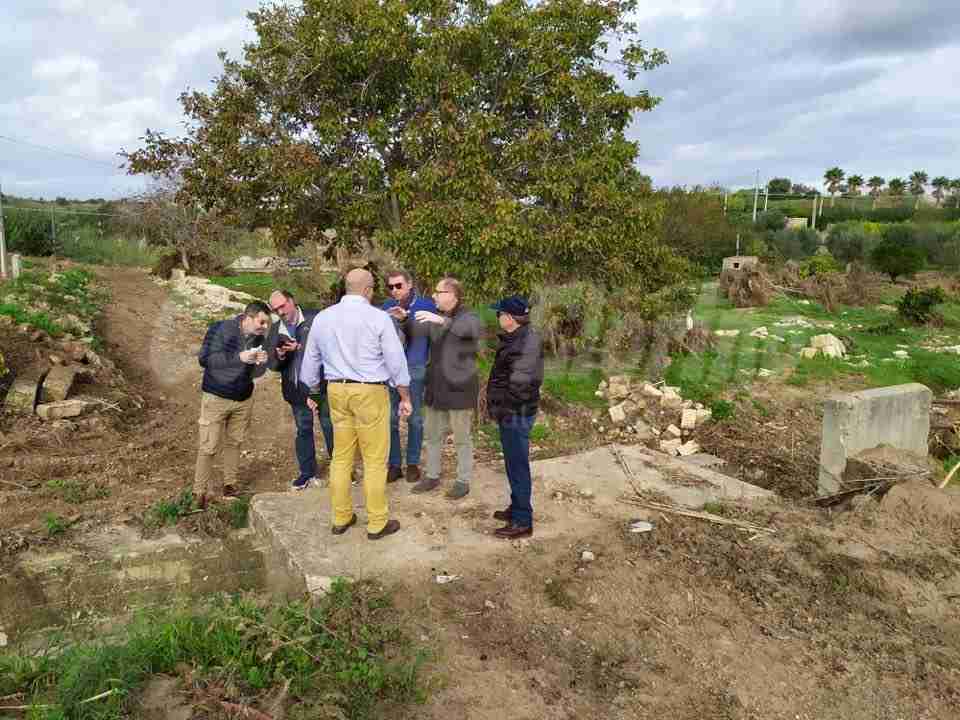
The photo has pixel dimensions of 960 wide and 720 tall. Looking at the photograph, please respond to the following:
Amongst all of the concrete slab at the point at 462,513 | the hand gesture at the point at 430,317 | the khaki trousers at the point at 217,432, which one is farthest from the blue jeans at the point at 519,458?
the khaki trousers at the point at 217,432

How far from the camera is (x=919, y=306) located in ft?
51.3

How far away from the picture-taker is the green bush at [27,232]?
23384mm

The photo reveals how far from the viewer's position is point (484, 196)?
7.97 meters

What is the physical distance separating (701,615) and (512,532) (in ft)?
4.16

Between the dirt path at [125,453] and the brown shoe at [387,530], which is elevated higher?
the brown shoe at [387,530]

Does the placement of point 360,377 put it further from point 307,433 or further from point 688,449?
point 688,449

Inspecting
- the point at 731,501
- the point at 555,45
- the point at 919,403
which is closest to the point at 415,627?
the point at 731,501

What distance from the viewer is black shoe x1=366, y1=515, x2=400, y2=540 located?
4.41 m

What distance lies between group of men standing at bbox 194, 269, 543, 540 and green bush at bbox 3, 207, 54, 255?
893 inches

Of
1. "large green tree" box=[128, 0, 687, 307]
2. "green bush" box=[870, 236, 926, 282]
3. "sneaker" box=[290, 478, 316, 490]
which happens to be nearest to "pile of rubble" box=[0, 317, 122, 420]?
"large green tree" box=[128, 0, 687, 307]

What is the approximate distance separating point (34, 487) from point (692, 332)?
32.3 ft

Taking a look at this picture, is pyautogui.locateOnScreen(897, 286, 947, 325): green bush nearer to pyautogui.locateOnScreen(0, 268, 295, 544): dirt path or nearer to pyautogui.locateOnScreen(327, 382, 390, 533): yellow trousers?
pyautogui.locateOnScreen(0, 268, 295, 544): dirt path

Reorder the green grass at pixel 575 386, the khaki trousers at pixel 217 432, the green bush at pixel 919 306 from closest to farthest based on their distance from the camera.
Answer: the khaki trousers at pixel 217 432 < the green grass at pixel 575 386 < the green bush at pixel 919 306

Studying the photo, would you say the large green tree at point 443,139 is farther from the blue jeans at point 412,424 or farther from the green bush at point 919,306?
the green bush at point 919,306
